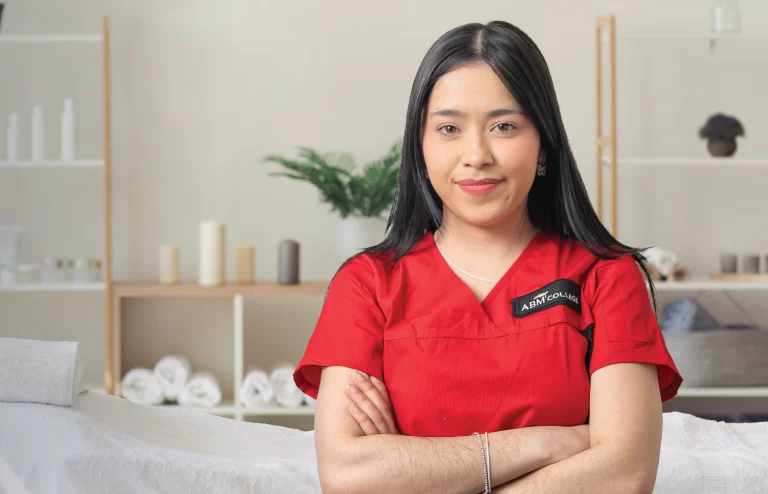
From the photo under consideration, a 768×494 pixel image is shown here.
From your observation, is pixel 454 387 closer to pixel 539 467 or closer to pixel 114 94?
pixel 539 467

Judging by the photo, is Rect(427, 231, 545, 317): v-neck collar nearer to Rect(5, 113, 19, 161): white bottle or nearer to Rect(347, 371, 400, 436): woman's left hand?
Rect(347, 371, 400, 436): woman's left hand

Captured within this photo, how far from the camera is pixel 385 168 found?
292 centimetres

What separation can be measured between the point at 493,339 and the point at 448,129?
1.01ft

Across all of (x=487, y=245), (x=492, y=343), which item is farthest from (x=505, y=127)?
(x=492, y=343)

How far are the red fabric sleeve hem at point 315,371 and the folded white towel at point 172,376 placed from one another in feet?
5.37

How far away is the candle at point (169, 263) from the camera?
116 inches

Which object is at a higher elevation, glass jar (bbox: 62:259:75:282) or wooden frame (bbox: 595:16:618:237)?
wooden frame (bbox: 595:16:618:237)

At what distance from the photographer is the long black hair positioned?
121 cm

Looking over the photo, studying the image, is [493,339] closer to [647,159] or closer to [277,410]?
[277,410]

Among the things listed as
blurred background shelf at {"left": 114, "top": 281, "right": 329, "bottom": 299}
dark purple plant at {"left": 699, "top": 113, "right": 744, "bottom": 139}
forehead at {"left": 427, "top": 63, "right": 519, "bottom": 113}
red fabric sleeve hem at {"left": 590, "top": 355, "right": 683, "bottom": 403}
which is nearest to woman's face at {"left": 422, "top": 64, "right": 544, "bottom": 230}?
forehead at {"left": 427, "top": 63, "right": 519, "bottom": 113}

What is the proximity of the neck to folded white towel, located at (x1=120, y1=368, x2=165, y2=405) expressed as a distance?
69.9 inches

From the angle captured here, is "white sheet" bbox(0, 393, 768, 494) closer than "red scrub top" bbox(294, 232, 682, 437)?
No

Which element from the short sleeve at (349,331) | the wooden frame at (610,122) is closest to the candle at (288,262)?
the wooden frame at (610,122)

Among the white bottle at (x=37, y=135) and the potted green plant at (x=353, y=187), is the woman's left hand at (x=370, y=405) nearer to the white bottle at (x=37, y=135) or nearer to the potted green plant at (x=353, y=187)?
the potted green plant at (x=353, y=187)
